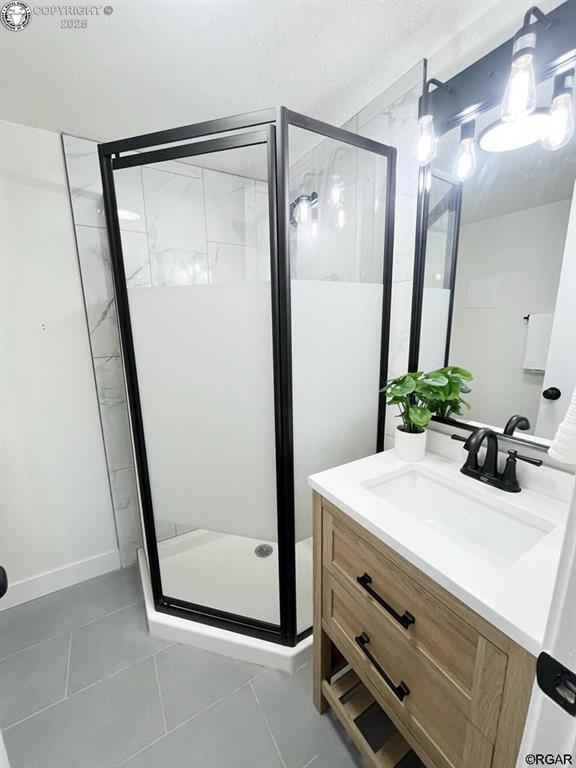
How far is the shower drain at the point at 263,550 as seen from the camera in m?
1.85

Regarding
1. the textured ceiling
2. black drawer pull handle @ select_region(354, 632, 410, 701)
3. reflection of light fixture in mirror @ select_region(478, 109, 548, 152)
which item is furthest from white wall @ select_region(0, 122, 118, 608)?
reflection of light fixture in mirror @ select_region(478, 109, 548, 152)

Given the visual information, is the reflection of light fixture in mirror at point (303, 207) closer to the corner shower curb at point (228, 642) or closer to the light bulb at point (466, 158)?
the light bulb at point (466, 158)

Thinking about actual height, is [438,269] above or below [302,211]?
below

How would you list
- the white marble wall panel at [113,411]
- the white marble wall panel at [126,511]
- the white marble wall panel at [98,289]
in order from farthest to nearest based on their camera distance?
the white marble wall panel at [126,511], the white marble wall panel at [113,411], the white marble wall panel at [98,289]

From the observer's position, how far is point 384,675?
33.5 inches

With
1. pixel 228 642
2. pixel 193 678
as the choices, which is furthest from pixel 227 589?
pixel 193 678

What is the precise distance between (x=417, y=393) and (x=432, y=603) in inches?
25.4

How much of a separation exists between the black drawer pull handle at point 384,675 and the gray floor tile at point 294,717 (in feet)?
1.58

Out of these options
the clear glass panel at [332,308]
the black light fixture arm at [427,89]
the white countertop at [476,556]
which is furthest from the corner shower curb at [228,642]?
the black light fixture arm at [427,89]

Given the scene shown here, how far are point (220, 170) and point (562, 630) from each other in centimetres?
189

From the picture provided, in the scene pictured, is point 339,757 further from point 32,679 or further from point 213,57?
point 213,57

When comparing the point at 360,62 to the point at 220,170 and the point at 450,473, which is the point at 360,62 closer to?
the point at 220,170

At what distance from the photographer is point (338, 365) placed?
1295mm

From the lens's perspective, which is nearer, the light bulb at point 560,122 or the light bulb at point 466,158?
the light bulb at point 560,122
